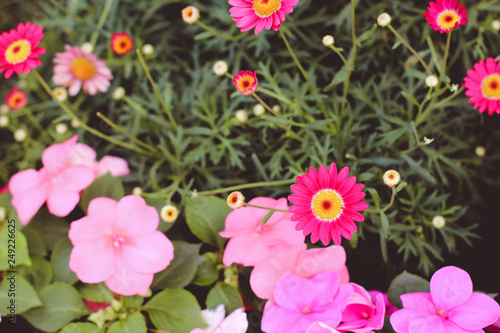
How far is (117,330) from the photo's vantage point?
2.64 feet

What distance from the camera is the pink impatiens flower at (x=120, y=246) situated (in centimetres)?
81

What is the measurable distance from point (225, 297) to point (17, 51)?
588 millimetres

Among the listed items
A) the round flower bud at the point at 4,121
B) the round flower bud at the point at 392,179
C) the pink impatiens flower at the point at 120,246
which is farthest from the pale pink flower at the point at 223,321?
the round flower bud at the point at 4,121

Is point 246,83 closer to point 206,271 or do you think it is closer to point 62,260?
point 206,271

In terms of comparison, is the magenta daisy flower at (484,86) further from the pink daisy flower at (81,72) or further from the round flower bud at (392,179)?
the pink daisy flower at (81,72)

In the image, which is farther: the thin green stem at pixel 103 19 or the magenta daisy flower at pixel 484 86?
the thin green stem at pixel 103 19

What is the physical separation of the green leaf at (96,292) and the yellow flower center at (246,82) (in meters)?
0.47

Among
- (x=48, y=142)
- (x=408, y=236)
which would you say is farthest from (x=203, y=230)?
(x=48, y=142)

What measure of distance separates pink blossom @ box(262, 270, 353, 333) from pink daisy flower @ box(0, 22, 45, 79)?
59 centimetres

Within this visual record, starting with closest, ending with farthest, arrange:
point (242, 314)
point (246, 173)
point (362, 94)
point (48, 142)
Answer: point (242, 314) < point (362, 94) < point (246, 173) < point (48, 142)

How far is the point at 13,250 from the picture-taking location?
0.86 meters

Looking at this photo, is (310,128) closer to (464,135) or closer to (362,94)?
(362,94)

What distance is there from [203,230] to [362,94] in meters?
0.45

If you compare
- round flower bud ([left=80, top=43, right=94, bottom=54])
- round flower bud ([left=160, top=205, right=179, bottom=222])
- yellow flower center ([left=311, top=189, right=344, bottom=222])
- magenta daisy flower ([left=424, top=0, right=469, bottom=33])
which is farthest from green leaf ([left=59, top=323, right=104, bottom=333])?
magenta daisy flower ([left=424, top=0, right=469, bottom=33])
